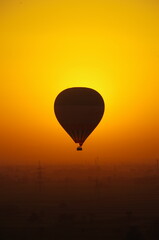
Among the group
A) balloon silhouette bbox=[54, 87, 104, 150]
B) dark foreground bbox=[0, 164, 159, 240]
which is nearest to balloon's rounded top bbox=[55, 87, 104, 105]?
balloon silhouette bbox=[54, 87, 104, 150]

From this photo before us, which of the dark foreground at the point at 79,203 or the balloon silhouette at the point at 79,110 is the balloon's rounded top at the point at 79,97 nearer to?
the balloon silhouette at the point at 79,110

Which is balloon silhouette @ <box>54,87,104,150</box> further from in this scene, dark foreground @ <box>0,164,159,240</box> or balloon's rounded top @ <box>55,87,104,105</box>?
dark foreground @ <box>0,164,159,240</box>

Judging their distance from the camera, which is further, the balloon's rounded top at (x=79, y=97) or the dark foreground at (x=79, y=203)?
the balloon's rounded top at (x=79, y=97)

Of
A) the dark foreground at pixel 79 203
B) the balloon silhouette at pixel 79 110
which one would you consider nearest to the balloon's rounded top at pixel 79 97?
the balloon silhouette at pixel 79 110

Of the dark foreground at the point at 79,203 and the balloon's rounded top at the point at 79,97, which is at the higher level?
the balloon's rounded top at the point at 79,97

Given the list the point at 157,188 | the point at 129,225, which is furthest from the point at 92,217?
the point at 157,188
